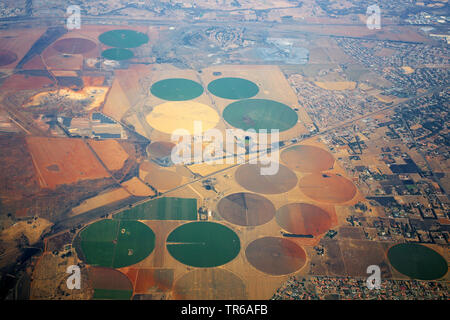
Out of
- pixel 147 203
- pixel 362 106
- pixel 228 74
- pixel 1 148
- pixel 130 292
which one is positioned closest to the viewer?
pixel 130 292

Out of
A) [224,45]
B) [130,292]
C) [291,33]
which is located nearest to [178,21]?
[224,45]

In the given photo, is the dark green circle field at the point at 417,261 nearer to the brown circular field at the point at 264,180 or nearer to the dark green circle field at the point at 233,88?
the brown circular field at the point at 264,180

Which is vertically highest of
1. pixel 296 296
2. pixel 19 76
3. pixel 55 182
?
pixel 19 76

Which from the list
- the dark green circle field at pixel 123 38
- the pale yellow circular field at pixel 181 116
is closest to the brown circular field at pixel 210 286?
the pale yellow circular field at pixel 181 116

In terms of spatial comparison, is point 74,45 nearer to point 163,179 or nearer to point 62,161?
point 62,161

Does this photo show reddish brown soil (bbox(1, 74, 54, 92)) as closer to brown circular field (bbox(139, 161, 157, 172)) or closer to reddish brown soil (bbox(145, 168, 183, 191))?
brown circular field (bbox(139, 161, 157, 172))

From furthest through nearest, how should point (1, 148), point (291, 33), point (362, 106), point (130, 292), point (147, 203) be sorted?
1. point (291, 33)
2. point (362, 106)
3. point (1, 148)
4. point (147, 203)
5. point (130, 292)

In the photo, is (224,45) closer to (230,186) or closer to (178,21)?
(178,21)
